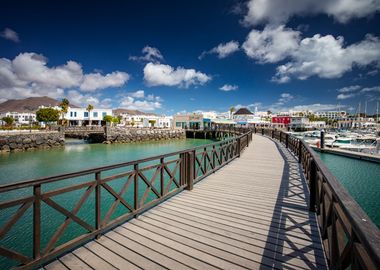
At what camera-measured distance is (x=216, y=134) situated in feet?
152

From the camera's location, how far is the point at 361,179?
38.6 ft

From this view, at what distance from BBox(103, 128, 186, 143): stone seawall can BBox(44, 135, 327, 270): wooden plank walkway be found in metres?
34.4

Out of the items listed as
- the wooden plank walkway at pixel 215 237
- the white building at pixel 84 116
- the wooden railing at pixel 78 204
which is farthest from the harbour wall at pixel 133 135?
the wooden plank walkway at pixel 215 237

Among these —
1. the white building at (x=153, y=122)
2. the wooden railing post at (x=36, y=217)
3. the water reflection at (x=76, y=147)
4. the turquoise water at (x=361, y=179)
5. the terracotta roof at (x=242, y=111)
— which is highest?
the terracotta roof at (x=242, y=111)

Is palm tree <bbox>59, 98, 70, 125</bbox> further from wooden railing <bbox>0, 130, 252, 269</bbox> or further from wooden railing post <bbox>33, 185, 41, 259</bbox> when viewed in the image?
wooden railing post <bbox>33, 185, 41, 259</bbox>

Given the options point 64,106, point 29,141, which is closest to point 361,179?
point 29,141

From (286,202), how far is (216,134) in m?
41.6

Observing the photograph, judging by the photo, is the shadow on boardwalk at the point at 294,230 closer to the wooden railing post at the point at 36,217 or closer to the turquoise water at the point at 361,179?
the wooden railing post at the point at 36,217

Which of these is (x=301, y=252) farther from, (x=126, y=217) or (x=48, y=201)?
(x=48, y=201)

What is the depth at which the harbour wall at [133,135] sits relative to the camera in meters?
36.9

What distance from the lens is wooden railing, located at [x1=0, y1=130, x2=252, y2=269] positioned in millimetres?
2539

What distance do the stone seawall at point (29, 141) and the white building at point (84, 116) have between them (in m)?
33.1

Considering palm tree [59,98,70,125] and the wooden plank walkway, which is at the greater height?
palm tree [59,98,70,125]

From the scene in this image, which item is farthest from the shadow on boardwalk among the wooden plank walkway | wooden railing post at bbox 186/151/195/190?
wooden railing post at bbox 186/151/195/190
